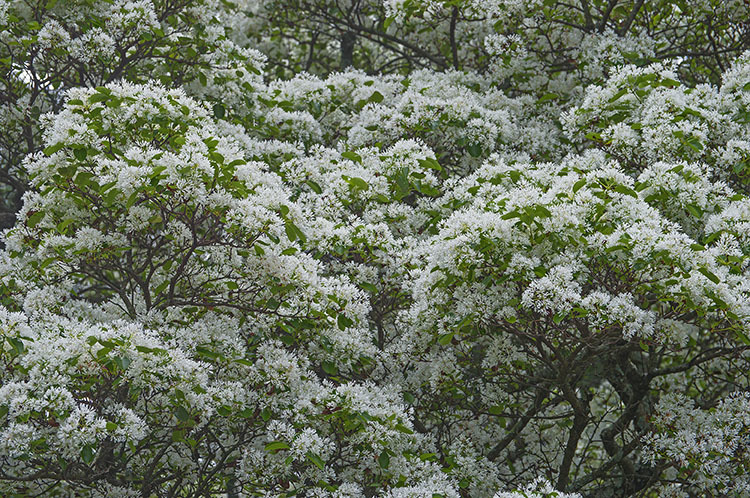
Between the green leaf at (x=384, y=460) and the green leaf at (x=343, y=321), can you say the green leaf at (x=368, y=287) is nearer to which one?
the green leaf at (x=343, y=321)

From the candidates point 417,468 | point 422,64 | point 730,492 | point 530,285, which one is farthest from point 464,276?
point 422,64

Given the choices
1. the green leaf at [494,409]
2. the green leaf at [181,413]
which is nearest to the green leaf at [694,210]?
the green leaf at [494,409]

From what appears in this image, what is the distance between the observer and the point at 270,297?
6.46 m

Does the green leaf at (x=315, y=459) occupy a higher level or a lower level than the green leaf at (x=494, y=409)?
lower

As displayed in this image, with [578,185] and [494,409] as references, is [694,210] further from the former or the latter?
[494,409]

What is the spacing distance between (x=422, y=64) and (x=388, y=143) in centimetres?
→ 356

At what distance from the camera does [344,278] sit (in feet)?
21.4

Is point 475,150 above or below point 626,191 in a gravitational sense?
above

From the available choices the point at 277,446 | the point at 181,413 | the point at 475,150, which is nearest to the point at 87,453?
the point at 181,413

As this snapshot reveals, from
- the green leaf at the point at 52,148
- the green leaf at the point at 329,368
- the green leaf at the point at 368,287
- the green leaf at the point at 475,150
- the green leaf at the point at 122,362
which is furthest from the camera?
the green leaf at the point at 475,150

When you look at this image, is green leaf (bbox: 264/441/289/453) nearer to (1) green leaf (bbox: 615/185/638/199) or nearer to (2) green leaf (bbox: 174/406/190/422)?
(2) green leaf (bbox: 174/406/190/422)

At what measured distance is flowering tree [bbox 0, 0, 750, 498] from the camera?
17.7ft

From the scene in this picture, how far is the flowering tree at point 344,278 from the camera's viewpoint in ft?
17.7

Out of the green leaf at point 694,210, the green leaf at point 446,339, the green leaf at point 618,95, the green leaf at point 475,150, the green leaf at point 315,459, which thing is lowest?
the green leaf at point 315,459
